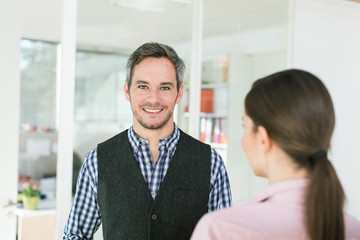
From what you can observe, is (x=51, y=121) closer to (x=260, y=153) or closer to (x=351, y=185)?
(x=351, y=185)

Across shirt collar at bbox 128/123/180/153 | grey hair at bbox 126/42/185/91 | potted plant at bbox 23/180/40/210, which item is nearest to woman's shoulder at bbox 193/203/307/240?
shirt collar at bbox 128/123/180/153

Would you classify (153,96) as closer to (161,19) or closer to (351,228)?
(351,228)

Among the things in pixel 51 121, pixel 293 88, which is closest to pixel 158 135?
pixel 293 88

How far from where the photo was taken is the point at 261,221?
0.86 meters

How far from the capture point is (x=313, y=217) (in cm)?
86

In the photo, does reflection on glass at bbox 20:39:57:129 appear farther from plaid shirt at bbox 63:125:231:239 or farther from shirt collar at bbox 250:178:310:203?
shirt collar at bbox 250:178:310:203

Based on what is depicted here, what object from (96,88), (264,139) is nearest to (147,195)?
(264,139)

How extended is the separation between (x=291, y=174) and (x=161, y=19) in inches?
A: 105

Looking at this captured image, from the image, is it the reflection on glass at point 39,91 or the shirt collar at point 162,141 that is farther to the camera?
the reflection on glass at point 39,91

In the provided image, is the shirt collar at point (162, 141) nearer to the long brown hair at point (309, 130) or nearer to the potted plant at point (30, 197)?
the long brown hair at point (309, 130)

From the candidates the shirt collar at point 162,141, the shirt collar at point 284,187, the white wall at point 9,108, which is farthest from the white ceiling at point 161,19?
the shirt collar at point 284,187

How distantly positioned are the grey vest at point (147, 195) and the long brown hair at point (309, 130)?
619 mm

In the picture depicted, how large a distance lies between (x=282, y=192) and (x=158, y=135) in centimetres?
70

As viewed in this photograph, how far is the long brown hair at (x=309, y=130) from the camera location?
89 centimetres
